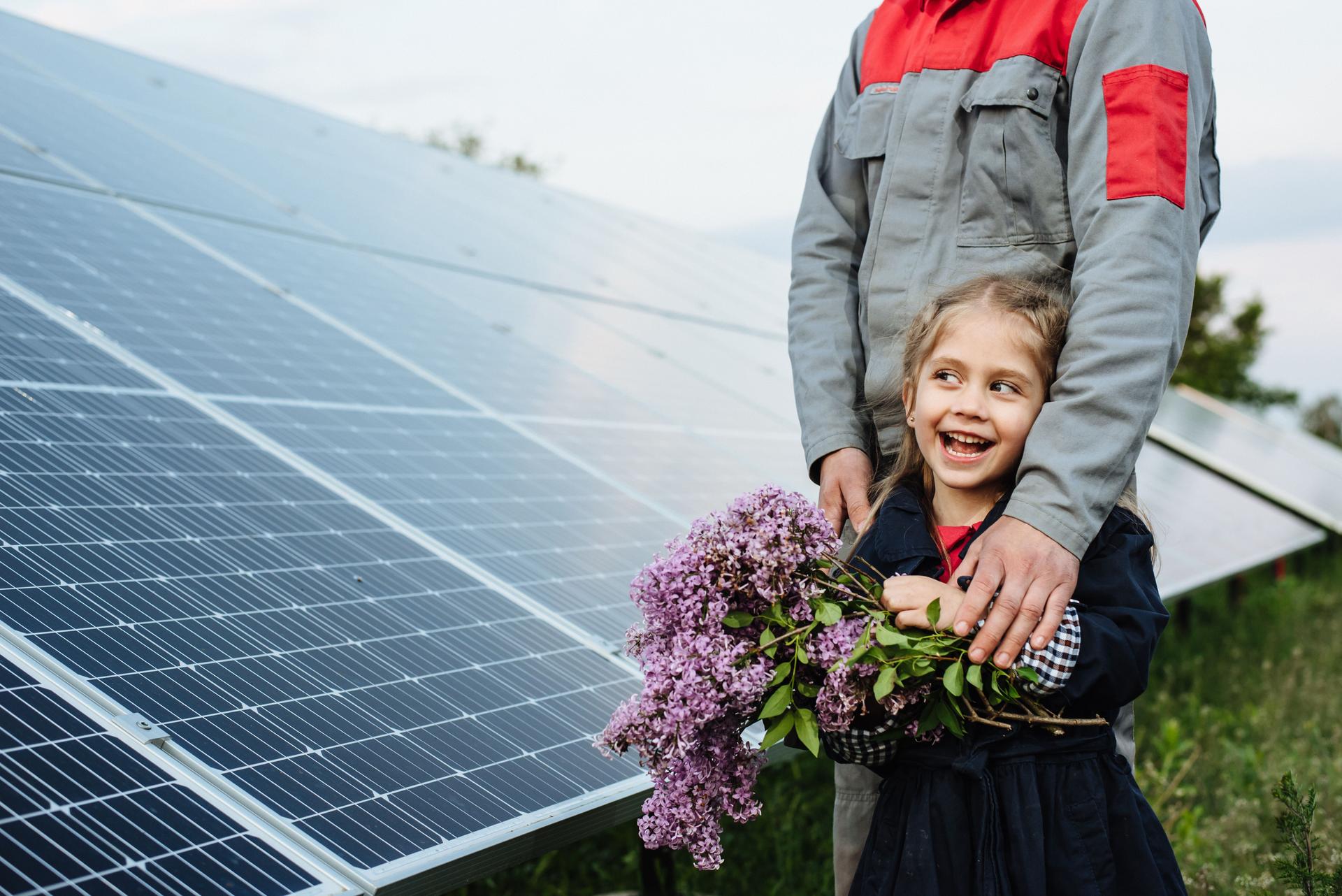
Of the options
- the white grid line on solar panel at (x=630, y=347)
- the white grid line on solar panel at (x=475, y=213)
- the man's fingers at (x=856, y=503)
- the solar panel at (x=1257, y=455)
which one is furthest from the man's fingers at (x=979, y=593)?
the solar panel at (x=1257, y=455)

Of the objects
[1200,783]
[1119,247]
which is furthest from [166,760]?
[1200,783]

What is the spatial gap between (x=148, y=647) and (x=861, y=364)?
1643 mm

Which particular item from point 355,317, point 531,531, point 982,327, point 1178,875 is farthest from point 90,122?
point 1178,875

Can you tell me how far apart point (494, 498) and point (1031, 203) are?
Answer: 2.09m

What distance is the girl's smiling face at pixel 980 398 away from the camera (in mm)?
2312

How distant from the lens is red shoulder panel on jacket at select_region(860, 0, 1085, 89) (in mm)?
2445

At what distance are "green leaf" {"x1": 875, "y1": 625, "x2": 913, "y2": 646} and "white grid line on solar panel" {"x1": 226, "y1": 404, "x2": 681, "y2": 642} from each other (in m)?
1.57

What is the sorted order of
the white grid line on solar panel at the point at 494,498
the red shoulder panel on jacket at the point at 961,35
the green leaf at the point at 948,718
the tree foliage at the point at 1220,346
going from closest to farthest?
the green leaf at the point at 948,718 < the red shoulder panel on jacket at the point at 961,35 < the white grid line on solar panel at the point at 494,498 < the tree foliage at the point at 1220,346

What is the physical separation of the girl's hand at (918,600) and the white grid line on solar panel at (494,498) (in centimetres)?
149

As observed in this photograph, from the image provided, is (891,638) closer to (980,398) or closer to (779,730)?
(779,730)

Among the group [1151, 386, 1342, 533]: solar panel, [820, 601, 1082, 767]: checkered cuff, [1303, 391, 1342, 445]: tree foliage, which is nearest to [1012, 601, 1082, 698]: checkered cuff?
[820, 601, 1082, 767]: checkered cuff

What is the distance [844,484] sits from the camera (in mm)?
2648

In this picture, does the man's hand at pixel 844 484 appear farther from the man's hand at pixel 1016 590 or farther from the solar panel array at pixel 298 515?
the solar panel array at pixel 298 515

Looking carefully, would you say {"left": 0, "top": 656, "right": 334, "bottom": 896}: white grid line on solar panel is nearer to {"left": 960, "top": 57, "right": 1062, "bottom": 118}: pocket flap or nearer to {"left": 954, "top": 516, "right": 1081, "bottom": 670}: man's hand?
{"left": 954, "top": 516, "right": 1081, "bottom": 670}: man's hand
